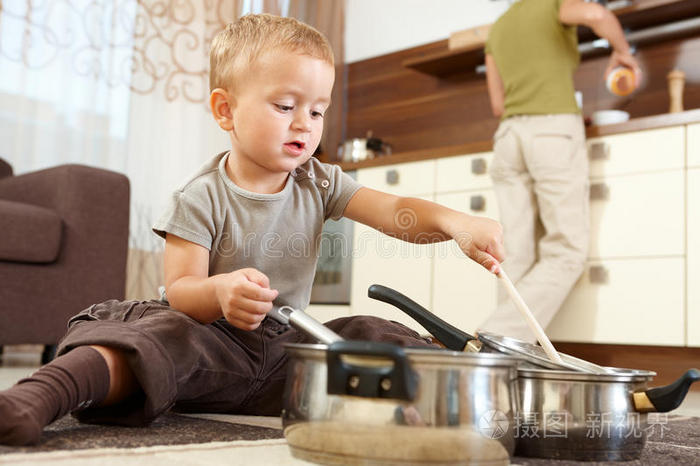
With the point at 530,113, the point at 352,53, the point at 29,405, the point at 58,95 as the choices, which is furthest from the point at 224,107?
the point at 352,53

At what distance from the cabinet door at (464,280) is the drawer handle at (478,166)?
73 mm

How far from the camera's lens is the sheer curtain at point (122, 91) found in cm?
263

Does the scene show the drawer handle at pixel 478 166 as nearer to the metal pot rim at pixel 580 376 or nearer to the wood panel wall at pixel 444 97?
the wood panel wall at pixel 444 97

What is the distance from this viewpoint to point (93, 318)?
963mm

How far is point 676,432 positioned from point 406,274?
1802 mm

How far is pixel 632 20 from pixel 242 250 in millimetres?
2074

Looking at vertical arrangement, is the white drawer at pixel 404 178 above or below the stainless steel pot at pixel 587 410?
above

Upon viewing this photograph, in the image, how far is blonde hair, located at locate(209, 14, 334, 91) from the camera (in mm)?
967

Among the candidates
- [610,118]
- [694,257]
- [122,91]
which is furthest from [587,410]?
[122,91]

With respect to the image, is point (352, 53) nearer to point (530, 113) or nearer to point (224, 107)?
point (530, 113)

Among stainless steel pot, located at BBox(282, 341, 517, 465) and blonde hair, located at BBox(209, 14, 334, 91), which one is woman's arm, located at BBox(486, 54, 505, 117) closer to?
blonde hair, located at BBox(209, 14, 334, 91)

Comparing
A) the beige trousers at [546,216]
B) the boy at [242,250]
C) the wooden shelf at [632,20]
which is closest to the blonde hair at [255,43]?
the boy at [242,250]

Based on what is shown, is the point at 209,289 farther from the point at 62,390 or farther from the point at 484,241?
the point at 484,241

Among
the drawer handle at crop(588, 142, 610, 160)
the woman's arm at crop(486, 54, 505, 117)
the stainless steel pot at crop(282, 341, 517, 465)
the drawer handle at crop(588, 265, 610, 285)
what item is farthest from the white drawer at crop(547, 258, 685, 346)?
the stainless steel pot at crop(282, 341, 517, 465)
